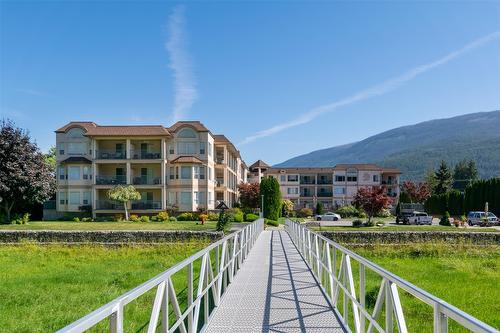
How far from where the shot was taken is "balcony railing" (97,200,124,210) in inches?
1820

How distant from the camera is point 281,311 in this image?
8219 mm

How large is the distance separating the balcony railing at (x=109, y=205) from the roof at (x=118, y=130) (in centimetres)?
639

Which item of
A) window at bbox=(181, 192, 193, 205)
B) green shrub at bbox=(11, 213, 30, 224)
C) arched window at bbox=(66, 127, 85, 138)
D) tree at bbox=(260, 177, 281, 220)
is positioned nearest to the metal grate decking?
tree at bbox=(260, 177, 281, 220)

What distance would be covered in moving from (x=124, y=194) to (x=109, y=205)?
3.60m

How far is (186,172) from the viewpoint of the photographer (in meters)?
47.3

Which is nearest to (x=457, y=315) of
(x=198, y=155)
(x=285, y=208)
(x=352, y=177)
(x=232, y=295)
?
(x=232, y=295)

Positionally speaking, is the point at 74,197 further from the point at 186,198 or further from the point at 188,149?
the point at 188,149

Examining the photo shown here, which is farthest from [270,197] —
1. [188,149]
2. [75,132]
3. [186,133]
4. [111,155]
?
[75,132]

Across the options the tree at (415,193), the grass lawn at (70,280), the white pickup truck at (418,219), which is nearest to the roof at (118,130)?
the grass lawn at (70,280)

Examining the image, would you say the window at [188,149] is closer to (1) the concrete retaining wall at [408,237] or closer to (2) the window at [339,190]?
→ (1) the concrete retaining wall at [408,237]

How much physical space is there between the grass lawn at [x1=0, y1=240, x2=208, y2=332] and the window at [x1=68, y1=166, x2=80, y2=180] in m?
20.7

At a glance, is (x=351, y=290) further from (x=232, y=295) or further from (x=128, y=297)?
(x=128, y=297)

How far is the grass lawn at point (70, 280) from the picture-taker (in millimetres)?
10742

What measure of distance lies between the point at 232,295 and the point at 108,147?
41.5 meters
